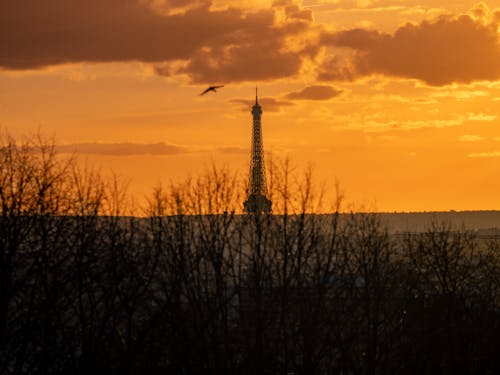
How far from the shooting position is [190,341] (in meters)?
34.8

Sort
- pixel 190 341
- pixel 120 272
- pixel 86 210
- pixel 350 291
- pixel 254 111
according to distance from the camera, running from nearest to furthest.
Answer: pixel 190 341, pixel 120 272, pixel 86 210, pixel 350 291, pixel 254 111

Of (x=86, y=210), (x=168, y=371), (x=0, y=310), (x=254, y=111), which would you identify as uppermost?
(x=254, y=111)

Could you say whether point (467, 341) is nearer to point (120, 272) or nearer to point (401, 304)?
point (401, 304)

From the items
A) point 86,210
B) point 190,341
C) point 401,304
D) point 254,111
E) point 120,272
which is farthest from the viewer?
point 254,111

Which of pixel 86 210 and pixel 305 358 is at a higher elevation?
pixel 86 210

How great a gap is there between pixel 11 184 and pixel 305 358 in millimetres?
13067

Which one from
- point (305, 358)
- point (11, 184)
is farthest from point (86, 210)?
point (305, 358)

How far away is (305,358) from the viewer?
3912 cm

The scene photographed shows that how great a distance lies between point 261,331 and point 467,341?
1679 centimetres

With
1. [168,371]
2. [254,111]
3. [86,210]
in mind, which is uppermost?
[254,111]

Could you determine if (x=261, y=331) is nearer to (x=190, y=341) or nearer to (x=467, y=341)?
(x=190, y=341)

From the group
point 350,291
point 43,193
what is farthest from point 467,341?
point 43,193

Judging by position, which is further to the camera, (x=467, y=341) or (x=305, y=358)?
(x=467, y=341)

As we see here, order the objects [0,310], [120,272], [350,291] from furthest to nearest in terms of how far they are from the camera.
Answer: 1. [350,291]
2. [120,272]
3. [0,310]
